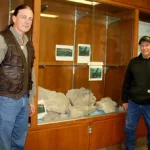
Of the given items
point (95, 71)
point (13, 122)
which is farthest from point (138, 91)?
point (13, 122)

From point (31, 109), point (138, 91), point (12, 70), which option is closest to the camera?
point (12, 70)

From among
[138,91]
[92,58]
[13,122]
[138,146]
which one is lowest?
[138,146]

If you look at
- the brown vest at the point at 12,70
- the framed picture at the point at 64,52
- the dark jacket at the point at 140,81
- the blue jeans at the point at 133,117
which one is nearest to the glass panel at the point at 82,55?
the framed picture at the point at 64,52

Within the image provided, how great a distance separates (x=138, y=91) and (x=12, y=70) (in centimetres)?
137

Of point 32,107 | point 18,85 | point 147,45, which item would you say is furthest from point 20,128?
point 147,45

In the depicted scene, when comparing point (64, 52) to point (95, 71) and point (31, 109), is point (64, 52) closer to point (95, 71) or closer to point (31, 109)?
point (95, 71)

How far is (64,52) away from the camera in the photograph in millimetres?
2881

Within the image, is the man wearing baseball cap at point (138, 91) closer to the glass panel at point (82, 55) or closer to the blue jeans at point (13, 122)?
the glass panel at point (82, 55)

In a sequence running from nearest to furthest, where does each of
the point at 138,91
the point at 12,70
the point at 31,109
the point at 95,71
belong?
the point at 12,70 → the point at 31,109 → the point at 138,91 → the point at 95,71

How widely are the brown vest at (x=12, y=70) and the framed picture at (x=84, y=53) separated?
1222 millimetres

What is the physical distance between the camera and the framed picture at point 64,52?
9.18 feet

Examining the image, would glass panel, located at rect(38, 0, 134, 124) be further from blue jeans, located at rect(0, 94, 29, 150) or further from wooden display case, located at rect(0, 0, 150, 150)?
blue jeans, located at rect(0, 94, 29, 150)

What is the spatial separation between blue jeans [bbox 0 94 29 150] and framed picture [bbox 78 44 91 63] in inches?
47.7

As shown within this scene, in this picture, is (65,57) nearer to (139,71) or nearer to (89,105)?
(89,105)
